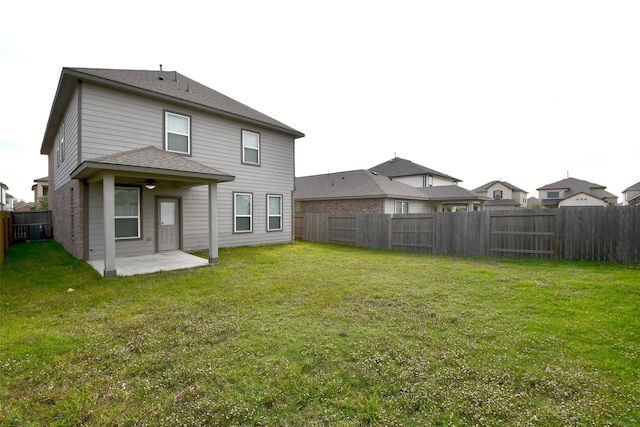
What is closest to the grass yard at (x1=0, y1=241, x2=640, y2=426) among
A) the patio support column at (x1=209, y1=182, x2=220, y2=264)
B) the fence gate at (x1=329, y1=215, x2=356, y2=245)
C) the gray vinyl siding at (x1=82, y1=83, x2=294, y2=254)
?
the patio support column at (x1=209, y1=182, x2=220, y2=264)

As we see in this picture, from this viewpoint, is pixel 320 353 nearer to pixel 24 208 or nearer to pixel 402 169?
pixel 402 169

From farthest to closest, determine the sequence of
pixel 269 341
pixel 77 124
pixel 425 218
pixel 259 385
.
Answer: pixel 425 218, pixel 77 124, pixel 269 341, pixel 259 385

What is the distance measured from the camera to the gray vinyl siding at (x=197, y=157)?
8.98 m

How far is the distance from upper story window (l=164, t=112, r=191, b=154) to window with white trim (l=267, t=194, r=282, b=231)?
4274mm

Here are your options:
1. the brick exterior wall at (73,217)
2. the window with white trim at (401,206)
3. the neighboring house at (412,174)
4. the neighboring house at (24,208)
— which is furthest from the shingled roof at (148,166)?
the neighboring house at (24,208)

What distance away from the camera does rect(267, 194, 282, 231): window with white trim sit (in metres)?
13.9

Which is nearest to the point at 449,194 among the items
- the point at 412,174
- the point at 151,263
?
the point at 412,174

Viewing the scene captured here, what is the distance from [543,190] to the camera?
50.2 meters

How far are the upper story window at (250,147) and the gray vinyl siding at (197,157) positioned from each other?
21 centimetres

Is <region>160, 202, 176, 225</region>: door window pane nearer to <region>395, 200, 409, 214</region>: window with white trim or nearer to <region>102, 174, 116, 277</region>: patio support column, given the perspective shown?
<region>102, 174, 116, 277</region>: patio support column

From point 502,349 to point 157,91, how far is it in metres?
11.5

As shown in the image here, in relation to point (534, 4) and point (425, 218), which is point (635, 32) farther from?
point (425, 218)

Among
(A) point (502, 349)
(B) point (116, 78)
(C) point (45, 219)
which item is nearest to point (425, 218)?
(A) point (502, 349)

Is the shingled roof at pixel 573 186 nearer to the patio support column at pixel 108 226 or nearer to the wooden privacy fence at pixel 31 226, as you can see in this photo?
the patio support column at pixel 108 226
